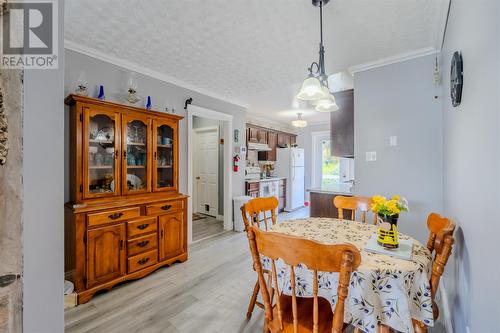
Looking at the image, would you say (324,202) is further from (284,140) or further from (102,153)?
(284,140)

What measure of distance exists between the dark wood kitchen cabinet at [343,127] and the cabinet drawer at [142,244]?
261 cm

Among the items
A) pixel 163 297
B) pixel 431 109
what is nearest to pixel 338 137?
pixel 431 109

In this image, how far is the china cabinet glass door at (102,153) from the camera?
2.26 meters

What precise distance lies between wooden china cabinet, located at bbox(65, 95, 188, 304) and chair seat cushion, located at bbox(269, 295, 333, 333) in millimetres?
1770

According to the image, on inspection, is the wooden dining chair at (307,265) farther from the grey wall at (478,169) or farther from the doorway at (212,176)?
the doorway at (212,176)

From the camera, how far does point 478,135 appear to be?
111cm

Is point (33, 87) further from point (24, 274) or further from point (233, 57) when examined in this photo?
point (233, 57)

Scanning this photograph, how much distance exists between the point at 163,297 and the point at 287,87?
10.4 ft

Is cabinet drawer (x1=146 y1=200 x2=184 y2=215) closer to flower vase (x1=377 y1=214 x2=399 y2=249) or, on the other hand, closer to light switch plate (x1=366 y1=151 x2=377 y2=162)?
flower vase (x1=377 y1=214 x2=399 y2=249)

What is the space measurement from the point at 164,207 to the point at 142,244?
449 mm

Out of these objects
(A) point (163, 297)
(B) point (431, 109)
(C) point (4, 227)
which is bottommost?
(A) point (163, 297)

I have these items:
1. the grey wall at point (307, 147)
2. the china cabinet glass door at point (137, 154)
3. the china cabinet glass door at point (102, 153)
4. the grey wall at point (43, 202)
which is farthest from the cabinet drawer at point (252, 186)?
the grey wall at point (43, 202)

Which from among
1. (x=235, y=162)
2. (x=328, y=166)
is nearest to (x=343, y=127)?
(x=235, y=162)

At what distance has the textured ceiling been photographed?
1776 mm
